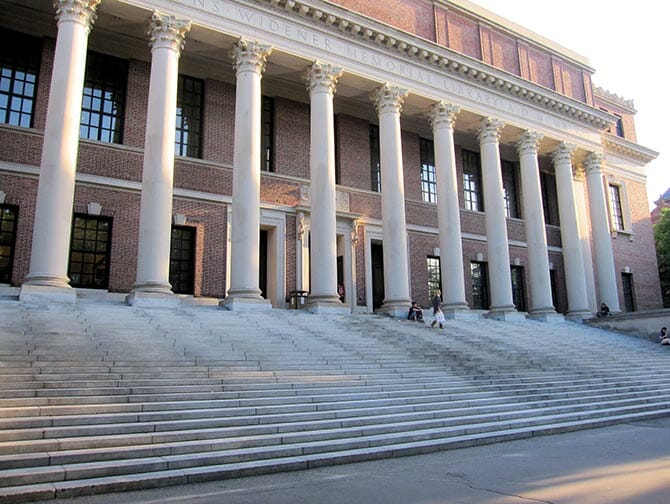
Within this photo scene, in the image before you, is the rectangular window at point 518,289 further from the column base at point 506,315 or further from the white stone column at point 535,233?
the column base at point 506,315

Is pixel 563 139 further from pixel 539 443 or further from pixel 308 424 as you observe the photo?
pixel 308 424

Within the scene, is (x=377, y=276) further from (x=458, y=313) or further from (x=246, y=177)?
(x=246, y=177)

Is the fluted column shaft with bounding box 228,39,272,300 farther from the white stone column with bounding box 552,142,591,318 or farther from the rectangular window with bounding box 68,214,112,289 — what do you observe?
the white stone column with bounding box 552,142,591,318

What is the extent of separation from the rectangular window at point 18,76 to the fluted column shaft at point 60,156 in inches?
165

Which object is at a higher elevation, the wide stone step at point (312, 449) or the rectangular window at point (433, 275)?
the rectangular window at point (433, 275)

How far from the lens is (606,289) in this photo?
94.6 ft

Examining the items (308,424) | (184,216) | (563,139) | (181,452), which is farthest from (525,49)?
(181,452)

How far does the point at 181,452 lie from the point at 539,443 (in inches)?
240

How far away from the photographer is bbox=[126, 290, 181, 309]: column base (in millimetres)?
15906

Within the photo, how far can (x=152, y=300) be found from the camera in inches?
632

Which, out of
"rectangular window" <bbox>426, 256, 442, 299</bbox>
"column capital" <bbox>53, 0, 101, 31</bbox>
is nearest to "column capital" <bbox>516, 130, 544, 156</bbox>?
"rectangular window" <bbox>426, 256, 442, 299</bbox>

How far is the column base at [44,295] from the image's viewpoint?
47.3 feet

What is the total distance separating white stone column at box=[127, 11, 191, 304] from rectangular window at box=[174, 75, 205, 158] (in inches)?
175

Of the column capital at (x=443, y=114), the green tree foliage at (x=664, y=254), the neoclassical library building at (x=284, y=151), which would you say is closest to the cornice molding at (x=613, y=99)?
the neoclassical library building at (x=284, y=151)
